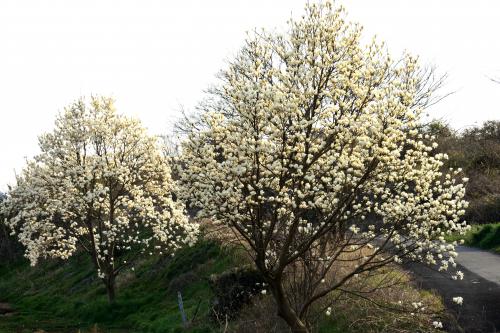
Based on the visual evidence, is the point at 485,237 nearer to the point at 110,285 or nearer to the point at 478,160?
the point at 478,160

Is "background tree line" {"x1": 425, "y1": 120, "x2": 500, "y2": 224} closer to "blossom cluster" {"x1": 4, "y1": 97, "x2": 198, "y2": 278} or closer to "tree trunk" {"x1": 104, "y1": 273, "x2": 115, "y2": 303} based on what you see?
"blossom cluster" {"x1": 4, "y1": 97, "x2": 198, "y2": 278}

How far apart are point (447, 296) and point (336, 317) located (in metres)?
3.97

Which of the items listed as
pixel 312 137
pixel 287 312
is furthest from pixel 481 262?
pixel 312 137

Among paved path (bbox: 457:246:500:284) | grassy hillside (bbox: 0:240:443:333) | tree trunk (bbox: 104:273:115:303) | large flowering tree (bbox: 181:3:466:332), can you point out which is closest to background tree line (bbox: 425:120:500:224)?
paved path (bbox: 457:246:500:284)

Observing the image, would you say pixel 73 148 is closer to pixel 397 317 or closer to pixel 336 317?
pixel 336 317

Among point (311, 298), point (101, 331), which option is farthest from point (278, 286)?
point (101, 331)

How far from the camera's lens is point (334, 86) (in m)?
10.4

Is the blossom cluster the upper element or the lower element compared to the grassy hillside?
upper

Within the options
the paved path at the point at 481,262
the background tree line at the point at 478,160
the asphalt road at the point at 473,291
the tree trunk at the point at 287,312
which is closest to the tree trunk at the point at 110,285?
the asphalt road at the point at 473,291

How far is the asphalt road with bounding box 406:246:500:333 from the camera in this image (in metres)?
13.1

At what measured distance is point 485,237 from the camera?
25.7 meters

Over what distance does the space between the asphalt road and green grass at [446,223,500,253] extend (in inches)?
68.9

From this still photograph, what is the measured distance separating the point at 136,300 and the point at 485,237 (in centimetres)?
1945

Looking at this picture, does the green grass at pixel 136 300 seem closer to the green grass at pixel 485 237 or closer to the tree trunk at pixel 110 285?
the tree trunk at pixel 110 285
